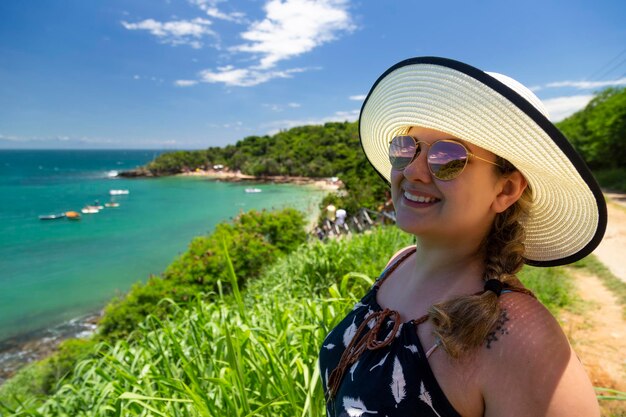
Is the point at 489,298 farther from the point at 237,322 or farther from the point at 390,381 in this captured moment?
the point at 237,322

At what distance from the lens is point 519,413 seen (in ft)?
2.49

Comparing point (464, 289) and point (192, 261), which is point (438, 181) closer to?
point (464, 289)

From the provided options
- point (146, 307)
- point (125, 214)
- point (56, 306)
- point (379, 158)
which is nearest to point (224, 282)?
point (146, 307)

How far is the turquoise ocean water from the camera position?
16391 millimetres

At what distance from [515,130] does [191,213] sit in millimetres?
40647

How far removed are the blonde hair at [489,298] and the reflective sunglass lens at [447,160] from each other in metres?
0.14

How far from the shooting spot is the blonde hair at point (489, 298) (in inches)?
33.3

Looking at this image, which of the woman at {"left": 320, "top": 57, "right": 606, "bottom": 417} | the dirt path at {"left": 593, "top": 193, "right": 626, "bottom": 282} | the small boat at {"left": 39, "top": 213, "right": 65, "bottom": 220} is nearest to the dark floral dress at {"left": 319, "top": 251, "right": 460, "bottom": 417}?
the woman at {"left": 320, "top": 57, "right": 606, "bottom": 417}

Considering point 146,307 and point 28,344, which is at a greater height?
point 146,307

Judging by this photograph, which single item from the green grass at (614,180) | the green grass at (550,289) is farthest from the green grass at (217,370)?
the green grass at (614,180)

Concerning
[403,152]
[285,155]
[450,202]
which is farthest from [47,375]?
[285,155]

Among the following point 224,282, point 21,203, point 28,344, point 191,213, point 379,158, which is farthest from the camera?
point 21,203

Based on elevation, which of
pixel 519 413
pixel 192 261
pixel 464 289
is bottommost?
pixel 192 261

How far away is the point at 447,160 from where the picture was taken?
1032 millimetres
